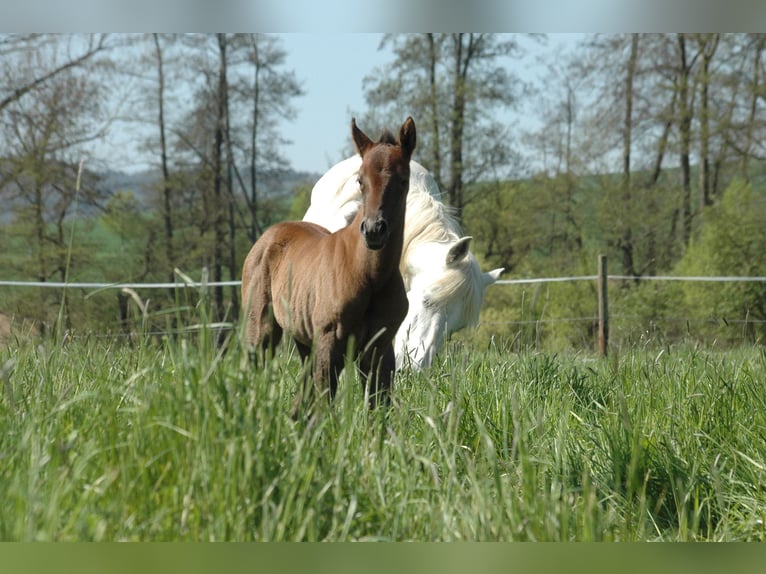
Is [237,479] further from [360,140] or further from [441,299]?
[441,299]

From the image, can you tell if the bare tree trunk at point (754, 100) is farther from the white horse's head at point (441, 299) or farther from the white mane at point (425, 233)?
the white horse's head at point (441, 299)

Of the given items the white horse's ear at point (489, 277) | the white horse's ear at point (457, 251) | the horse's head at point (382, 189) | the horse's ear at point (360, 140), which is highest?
the horse's ear at point (360, 140)

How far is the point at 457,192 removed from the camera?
73.3 feet

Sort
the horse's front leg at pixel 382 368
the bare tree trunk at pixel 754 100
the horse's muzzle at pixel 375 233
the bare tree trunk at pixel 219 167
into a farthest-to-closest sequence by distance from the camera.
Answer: the bare tree trunk at pixel 219 167
the bare tree trunk at pixel 754 100
the horse's front leg at pixel 382 368
the horse's muzzle at pixel 375 233

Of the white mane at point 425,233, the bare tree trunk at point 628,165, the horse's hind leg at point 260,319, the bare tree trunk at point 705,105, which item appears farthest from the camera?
the bare tree trunk at point 628,165

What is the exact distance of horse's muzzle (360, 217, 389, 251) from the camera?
12.2 feet

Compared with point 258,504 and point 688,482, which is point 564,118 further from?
point 258,504

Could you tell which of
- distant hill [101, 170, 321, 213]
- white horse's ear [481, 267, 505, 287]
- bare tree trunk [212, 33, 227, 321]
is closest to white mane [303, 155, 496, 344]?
white horse's ear [481, 267, 505, 287]

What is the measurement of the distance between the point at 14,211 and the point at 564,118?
1450 centimetres

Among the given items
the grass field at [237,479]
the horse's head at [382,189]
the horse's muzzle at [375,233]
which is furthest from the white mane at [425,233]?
the grass field at [237,479]

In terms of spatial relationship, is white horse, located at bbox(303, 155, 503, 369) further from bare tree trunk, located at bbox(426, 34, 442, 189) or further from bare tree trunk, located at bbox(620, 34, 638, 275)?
bare tree trunk, located at bbox(620, 34, 638, 275)

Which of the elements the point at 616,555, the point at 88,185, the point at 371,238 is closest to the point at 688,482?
the point at 371,238

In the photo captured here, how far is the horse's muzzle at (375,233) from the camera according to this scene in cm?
372

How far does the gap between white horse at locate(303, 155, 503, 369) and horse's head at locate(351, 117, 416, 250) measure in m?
1.48
